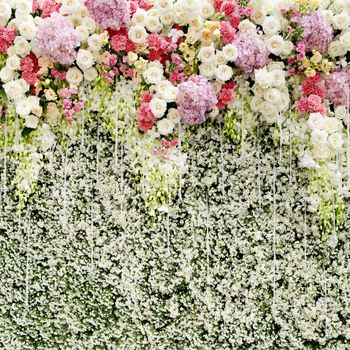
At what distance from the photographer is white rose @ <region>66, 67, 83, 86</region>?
254 centimetres

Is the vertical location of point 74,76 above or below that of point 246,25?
below

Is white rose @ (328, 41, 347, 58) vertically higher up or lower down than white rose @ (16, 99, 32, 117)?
higher up

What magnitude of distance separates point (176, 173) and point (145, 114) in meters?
0.26

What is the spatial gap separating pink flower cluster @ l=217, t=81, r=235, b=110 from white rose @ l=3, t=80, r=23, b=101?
79cm

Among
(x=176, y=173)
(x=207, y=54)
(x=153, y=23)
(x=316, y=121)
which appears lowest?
(x=176, y=173)

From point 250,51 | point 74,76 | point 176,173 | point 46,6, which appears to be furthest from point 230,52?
point 46,6

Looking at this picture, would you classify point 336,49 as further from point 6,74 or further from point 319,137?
point 6,74

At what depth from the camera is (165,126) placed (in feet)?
8.21

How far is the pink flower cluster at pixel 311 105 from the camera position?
8.13 feet

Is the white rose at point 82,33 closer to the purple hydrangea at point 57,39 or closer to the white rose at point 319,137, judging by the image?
the purple hydrangea at point 57,39

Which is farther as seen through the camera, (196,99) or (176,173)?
(176,173)

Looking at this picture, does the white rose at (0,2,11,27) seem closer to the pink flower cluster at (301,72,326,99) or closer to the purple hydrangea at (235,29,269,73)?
the purple hydrangea at (235,29,269,73)

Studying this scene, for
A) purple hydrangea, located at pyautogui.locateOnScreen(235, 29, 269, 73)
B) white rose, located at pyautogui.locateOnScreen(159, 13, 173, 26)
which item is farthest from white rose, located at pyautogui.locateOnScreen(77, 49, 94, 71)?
purple hydrangea, located at pyautogui.locateOnScreen(235, 29, 269, 73)

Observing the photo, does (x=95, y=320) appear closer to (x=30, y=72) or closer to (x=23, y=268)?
(x=23, y=268)
